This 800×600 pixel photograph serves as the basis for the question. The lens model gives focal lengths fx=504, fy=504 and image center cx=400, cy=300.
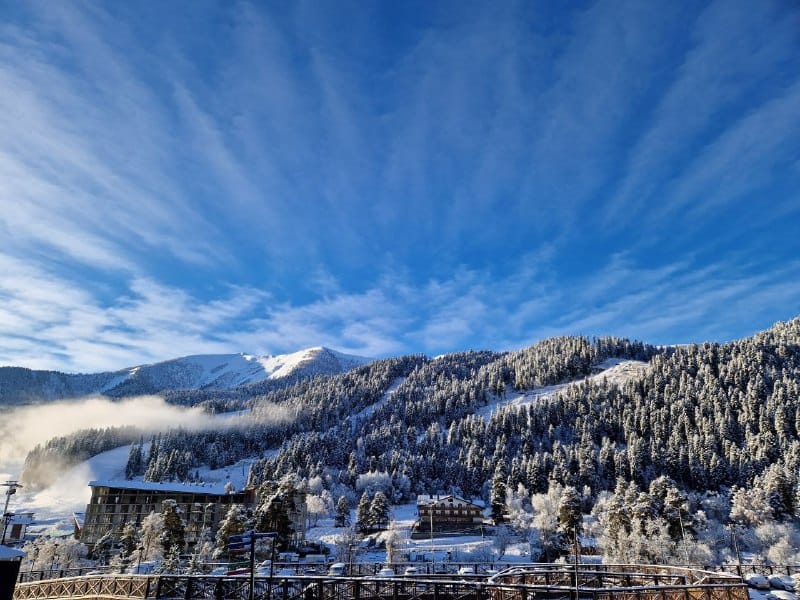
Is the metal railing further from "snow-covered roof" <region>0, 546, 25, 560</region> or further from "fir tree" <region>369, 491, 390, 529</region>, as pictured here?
"fir tree" <region>369, 491, 390, 529</region>

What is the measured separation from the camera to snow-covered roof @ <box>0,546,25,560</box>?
2114 centimetres

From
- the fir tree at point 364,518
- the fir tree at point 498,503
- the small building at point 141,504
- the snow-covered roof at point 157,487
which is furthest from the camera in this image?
the fir tree at point 498,503

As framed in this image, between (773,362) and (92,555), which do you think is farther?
(773,362)

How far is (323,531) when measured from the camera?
11881 centimetres

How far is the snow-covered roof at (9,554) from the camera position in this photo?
2114 centimetres

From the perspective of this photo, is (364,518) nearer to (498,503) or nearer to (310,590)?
(498,503)

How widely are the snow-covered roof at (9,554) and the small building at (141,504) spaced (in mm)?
90139

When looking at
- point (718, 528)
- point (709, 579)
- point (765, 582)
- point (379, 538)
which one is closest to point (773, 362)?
point (718, 528)

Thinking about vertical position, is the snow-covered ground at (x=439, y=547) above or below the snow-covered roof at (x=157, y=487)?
below

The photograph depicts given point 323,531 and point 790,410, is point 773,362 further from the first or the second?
point 323,531

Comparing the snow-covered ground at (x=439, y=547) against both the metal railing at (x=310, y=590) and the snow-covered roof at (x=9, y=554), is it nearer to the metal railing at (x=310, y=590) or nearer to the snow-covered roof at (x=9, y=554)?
the metal railing at (x=310, y=590)

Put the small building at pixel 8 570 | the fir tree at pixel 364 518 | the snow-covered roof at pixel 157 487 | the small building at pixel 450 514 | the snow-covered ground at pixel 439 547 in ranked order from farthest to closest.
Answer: the small building at pixel 450 514, the snow-covered roof at pixel 157 487, the fir tree at pixel 364 518, the snow-covered ground at pixel 439 547, the small building at pixel 8 570

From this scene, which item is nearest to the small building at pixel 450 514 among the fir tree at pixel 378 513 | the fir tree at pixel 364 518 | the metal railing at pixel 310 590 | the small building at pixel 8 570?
the fir tree at pixel 378 513

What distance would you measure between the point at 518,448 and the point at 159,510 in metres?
114
